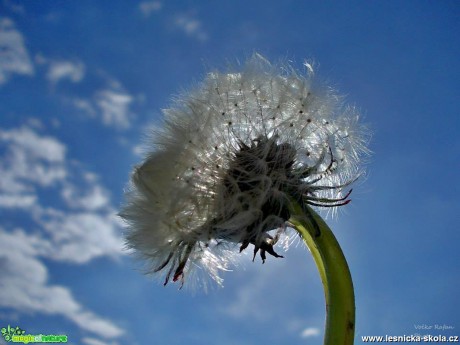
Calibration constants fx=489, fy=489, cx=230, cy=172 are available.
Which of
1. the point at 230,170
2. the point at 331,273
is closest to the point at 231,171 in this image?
the point at 230,170

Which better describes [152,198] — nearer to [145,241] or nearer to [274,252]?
[145,241]

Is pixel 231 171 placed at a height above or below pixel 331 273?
above

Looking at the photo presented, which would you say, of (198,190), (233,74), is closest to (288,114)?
(233,74)

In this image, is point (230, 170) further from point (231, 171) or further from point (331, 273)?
point (331, 273)
